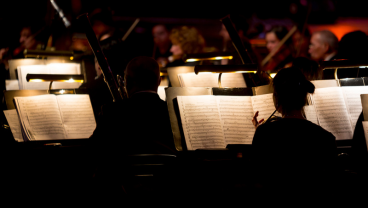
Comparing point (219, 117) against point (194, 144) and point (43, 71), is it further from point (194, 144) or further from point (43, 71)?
point (43, 71)

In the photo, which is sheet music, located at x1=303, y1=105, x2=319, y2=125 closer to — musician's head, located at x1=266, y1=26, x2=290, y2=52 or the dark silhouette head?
the dark silhouette head

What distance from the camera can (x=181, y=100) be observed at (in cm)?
223

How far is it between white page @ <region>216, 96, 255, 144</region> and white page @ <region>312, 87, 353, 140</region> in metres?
0.49

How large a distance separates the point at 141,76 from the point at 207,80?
775mm

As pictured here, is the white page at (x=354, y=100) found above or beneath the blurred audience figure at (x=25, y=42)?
beneath

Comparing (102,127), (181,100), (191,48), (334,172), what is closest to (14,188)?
(102,127)

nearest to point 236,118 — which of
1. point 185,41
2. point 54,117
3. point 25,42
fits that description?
point 54,117

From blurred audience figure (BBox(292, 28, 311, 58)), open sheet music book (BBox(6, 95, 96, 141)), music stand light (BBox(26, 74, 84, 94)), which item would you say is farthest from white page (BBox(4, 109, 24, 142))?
blurred audience figure (BBox(292, 28, 311, 58))

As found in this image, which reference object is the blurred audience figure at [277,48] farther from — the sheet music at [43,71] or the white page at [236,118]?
the sheet music at [43,71]

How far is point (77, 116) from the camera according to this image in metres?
2.47

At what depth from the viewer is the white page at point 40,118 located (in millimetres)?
2307

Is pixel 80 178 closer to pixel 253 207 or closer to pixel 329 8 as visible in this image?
pixel 253 207

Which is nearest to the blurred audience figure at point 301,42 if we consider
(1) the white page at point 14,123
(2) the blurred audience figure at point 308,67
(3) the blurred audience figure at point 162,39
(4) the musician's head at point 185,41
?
(4) the musician's head at point 185,41

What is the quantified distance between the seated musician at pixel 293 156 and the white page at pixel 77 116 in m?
1.30
